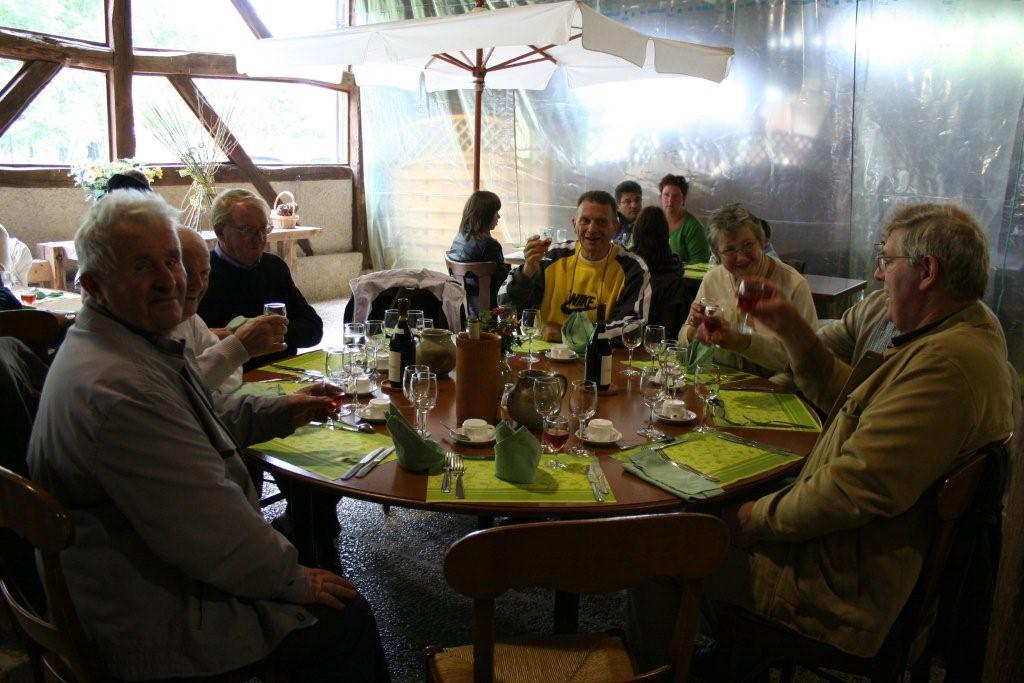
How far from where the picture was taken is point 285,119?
8.65 meters

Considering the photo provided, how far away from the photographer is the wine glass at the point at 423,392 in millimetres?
2070

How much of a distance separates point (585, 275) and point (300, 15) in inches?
245

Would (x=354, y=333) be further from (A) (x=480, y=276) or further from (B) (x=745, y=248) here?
(A) (x=480, y=276)

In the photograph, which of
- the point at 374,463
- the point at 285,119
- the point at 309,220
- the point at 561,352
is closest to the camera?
the point at 374,463

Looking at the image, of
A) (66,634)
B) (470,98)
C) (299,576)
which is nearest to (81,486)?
(66,634)

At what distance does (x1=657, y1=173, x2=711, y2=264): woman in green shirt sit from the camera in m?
6.30

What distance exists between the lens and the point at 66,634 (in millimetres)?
1475

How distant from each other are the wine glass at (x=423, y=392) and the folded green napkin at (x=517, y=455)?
0.27m

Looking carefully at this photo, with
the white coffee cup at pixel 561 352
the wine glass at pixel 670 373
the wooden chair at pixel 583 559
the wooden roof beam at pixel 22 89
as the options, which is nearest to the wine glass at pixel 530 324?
the white coffee cup at pixel 561 352

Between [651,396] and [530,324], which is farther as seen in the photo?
[530,324]

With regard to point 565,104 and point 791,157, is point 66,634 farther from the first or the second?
point 565,104

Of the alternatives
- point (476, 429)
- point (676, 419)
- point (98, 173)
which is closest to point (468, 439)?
point (476, 429)

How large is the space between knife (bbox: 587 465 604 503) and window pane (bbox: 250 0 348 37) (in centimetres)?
718

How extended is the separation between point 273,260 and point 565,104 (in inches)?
190
